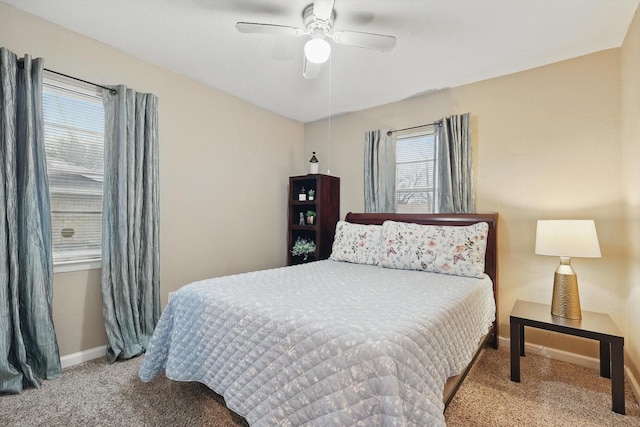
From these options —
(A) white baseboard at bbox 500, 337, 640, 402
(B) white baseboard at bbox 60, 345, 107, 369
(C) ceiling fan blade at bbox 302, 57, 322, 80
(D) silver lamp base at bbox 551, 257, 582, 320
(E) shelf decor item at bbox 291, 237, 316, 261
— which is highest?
(C) ceiling fan blade at bbox 302, 57, 322, 80

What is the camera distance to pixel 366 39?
1.90 m

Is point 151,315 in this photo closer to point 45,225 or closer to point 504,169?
point 45,225

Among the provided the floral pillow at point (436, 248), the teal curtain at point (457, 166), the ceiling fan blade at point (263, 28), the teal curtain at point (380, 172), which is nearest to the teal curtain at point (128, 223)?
the ceiling fan blade at point (263, 28)

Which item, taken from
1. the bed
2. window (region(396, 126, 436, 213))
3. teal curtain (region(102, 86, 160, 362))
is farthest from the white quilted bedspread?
window (region(396, 126, 436, 213))

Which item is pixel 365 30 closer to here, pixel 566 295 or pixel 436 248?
pixel 436 248

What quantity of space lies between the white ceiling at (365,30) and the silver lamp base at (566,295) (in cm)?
162

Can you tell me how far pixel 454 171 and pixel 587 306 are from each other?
1490 millimetres

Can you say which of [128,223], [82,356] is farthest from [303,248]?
[82,356]

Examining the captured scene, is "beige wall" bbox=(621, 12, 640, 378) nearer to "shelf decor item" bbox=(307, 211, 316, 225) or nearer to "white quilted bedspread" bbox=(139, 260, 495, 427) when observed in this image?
"white quilted bedspread" bbox=(139, 260, 495, 427)

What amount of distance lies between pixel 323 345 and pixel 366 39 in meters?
1.76

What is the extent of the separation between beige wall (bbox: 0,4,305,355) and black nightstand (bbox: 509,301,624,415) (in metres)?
2.63

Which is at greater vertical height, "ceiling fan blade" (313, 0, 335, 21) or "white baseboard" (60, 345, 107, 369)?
"ceiling fan blade" (313, 0, 335, 21)

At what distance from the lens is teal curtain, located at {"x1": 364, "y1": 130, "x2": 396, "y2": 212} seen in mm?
3445

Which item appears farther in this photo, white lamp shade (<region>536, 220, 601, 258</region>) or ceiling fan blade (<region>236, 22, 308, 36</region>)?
white lamp shade (<region>536, 220, 601, 258</region>)
